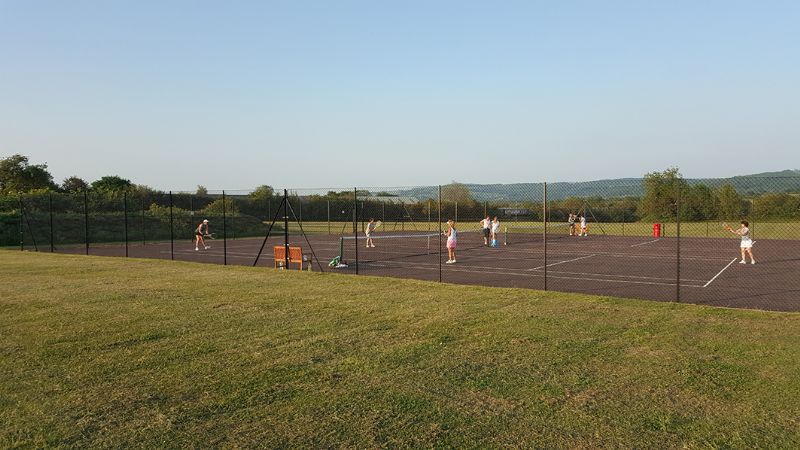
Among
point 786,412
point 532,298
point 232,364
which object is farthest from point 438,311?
point 786,412

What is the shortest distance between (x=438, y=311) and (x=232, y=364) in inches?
170

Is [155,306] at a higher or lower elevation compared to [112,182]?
lower

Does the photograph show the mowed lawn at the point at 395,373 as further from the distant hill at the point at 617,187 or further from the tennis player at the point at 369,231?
the tennis player at the point at 369,231

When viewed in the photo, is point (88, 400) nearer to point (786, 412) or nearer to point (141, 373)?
point (141, 373)

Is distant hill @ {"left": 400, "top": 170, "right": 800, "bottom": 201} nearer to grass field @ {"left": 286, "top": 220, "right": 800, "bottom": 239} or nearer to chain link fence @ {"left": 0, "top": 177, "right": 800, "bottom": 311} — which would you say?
chain link fence @ {"left": 0, "top": 177, "right": 800, "bottom": 311}

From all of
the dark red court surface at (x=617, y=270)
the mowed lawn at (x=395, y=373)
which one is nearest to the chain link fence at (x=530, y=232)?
the dark red court surface at (x=617, y=270)

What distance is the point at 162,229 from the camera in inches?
1583

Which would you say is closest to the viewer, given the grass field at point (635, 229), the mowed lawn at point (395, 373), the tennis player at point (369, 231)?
the mowed lawn at point (395, 373)

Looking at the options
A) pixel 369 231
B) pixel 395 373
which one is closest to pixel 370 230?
pixel 369 231

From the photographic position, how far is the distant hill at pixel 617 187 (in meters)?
11.5

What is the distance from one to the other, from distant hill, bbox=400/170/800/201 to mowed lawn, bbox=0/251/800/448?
316 centimetres

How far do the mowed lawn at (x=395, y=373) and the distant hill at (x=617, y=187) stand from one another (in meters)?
3.16

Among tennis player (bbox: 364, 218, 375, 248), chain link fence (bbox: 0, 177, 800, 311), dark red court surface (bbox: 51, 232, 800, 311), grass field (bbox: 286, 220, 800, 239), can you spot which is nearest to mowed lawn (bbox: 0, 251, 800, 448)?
dark red court surface (bbox: 51, 232, 800, 311)

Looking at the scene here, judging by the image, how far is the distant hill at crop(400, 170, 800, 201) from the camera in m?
11.5
